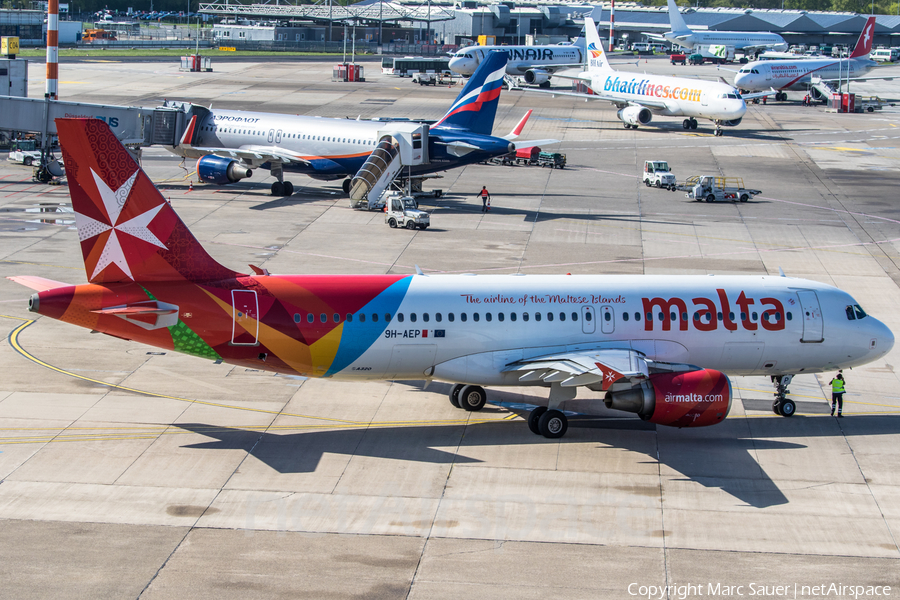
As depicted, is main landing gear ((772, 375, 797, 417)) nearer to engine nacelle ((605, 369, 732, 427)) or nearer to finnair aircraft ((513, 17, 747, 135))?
engine nacelle ((605, 369, 732, 427))

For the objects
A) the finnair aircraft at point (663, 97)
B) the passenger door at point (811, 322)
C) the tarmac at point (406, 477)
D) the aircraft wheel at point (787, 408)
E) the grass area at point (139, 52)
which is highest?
the grass area at point (139, 52)

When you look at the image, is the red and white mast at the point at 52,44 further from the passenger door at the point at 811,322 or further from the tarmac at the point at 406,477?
the passenger door at the point at 811,322

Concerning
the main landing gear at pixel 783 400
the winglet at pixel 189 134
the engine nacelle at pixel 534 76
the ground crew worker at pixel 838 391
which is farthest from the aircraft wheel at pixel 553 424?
the engine nacelle at pixel 534 76

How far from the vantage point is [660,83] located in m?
104

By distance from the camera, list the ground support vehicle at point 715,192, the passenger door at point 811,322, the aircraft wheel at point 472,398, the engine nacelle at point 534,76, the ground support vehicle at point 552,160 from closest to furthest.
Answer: the passenger door at point 811,322, the aircraft wheel at point 472,398, the ground support vehicle at point 715,192, the ground support vehicle at point 552,160, the engine nacelle at point 534,76

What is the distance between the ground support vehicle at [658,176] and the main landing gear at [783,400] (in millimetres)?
42067

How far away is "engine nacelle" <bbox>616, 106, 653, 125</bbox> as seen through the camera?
336 feet

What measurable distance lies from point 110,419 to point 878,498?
22274 millimetres

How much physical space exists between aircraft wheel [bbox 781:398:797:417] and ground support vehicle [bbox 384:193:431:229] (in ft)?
95.9

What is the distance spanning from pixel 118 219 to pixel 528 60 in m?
130

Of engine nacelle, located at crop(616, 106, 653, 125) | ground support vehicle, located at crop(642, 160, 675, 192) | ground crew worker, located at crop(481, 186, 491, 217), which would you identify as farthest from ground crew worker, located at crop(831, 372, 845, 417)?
engine nacelle, located at crop(616, 106, 653, 125)

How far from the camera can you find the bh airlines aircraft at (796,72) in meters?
128

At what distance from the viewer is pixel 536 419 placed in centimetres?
2944

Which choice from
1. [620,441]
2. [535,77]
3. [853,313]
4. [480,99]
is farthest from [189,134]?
[535,77]
